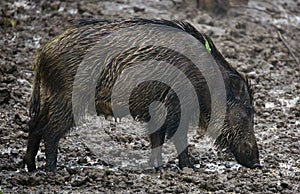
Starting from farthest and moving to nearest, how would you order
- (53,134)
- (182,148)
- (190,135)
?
(190,135), (182,148), (53,134)

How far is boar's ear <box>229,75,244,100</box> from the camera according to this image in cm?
600

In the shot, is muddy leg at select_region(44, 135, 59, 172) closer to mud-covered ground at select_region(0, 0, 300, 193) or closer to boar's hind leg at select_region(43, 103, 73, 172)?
boar's hind leg at select_region(43, 103, 73, 172)

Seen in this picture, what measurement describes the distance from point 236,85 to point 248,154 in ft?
2.11

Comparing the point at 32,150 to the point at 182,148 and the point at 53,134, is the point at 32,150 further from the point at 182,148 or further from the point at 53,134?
the point at 182,148

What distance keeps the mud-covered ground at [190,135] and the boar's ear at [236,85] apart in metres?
0.67

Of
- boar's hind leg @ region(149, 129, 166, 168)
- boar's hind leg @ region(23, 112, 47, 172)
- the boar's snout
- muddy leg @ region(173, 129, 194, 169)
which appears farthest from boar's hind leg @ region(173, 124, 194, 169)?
boar's hind leg @ region(23, 112, 47, 172)

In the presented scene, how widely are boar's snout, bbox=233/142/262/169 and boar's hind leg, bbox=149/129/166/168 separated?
2.32 ft

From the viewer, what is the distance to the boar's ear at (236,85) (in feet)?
19.7

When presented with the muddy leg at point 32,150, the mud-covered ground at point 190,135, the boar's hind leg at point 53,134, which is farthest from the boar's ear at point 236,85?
the muddy leg at point 32,150

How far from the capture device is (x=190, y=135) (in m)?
6.97

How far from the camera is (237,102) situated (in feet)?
19.9

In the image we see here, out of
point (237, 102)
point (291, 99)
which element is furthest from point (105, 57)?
point (291, 99)

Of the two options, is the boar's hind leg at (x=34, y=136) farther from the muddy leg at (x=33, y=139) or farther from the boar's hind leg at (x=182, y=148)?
the boar's hind leg at (x=182, y=148)

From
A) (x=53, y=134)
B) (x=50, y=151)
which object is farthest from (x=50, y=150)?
(x=53, y=134)
